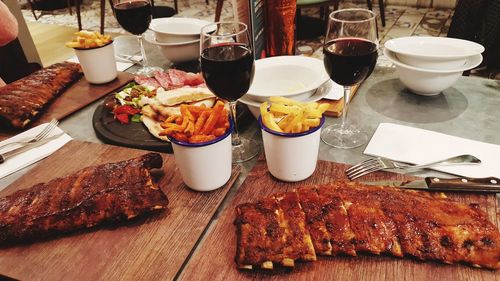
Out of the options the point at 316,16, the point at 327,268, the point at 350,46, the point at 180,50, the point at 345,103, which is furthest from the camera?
the point at 316,16

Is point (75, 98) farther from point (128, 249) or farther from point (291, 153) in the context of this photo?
point (291, 153)

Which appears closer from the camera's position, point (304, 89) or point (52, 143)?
point (304, 89)

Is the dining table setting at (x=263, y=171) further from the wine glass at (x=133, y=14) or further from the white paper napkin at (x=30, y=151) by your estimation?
the wine glass at (x=133, y=14)

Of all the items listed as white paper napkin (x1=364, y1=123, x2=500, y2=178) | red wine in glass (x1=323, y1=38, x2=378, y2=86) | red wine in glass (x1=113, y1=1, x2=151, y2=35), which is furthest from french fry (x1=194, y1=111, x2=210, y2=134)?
red wine in glass (x1=113, y1=1, x2=151, y2=35)

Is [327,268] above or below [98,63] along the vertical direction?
below

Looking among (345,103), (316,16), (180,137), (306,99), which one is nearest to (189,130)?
(180,137)

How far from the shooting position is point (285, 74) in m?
1.60

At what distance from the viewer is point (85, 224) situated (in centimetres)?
106

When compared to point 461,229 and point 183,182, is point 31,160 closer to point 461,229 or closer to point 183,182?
point 183,182

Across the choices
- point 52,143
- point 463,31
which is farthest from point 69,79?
point 463,31

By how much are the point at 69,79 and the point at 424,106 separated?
1.74m

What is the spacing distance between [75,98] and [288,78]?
1.06 meters

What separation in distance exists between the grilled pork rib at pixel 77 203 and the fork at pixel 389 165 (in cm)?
62

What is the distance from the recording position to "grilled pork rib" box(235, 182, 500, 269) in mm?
899
